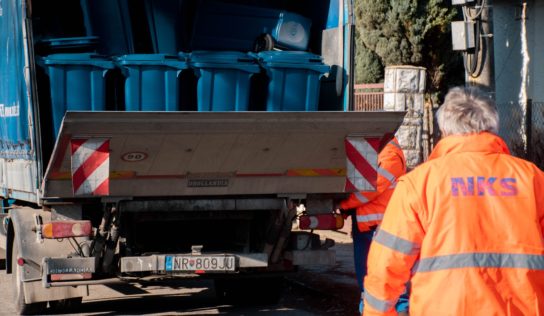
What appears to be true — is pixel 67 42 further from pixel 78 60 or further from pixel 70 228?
pixel 70 228

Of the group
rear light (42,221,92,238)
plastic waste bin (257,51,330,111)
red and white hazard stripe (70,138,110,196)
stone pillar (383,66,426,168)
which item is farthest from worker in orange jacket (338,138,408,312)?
stone pillar (383,66,426,168)

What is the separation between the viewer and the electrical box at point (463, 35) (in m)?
11.4

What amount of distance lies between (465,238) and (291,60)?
420 cm

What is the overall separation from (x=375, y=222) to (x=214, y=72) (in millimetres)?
1639

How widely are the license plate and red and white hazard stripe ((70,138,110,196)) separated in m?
0.76

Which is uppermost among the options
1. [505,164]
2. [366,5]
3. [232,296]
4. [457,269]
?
[366,5]

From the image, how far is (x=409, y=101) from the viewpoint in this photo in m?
15.0

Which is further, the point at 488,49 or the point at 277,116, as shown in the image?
the point at 488,49

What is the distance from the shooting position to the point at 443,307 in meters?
3.24

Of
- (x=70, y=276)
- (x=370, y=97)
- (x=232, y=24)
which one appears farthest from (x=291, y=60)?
(x=370, y=97)

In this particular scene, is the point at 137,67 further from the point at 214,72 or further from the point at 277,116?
the point at 277,116

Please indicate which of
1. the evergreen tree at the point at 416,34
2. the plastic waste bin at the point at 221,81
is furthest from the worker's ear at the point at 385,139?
the evergreen tree at the point at 416,34

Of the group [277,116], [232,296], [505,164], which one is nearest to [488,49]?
[232,296]

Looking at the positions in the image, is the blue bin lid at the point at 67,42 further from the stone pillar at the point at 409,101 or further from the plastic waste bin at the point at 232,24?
the stone pillar at the point at 409,101
